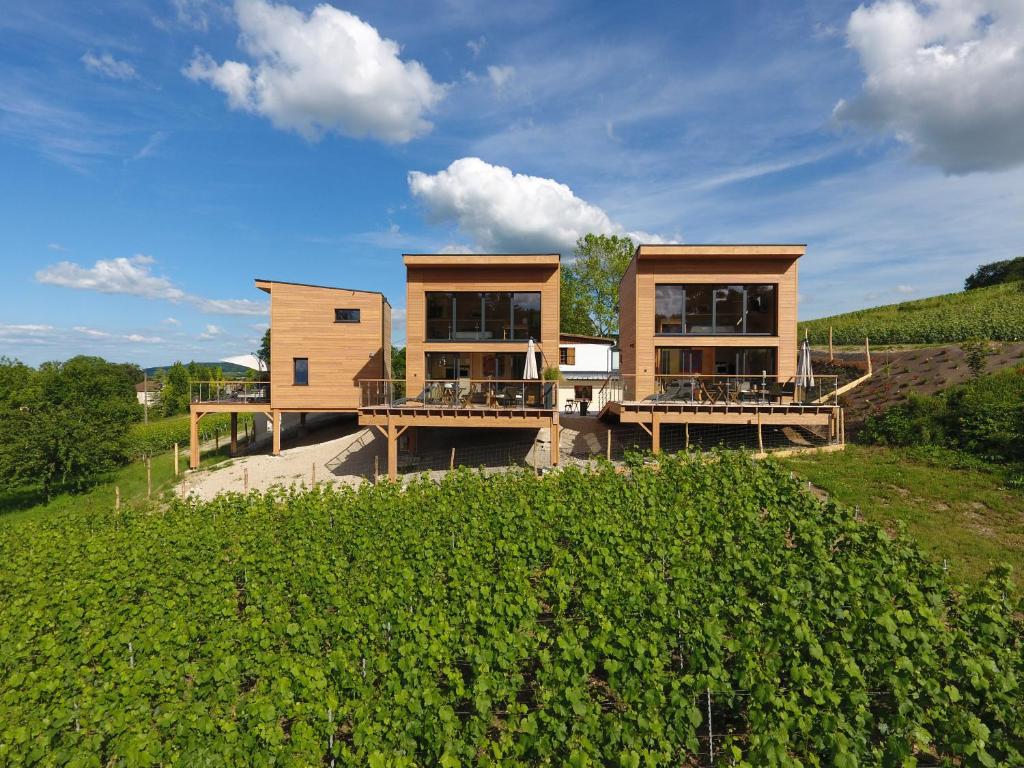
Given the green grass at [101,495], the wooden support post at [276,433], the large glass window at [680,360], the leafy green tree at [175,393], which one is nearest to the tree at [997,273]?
the large glass window at [680,360]

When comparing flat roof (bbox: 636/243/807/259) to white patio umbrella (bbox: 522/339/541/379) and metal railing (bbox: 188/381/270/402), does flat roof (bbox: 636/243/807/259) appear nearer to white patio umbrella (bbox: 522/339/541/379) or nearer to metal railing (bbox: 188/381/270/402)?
white patio umbrella (bbox: 522/339/541/379)

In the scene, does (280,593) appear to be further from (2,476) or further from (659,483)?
(2,476)

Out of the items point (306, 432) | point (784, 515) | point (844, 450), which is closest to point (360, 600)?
point (784, 515)

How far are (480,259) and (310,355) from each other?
862 cm

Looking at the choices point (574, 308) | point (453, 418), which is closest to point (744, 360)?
point (453, 418)

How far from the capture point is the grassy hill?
21767 mm

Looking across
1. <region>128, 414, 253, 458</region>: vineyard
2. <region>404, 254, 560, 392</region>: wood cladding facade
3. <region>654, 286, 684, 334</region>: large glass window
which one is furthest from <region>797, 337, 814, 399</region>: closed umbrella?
<region>128, 414, 253, 458</region>: vineyard

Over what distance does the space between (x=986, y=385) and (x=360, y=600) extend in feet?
58.8

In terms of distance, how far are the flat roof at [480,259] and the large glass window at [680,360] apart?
5400mm

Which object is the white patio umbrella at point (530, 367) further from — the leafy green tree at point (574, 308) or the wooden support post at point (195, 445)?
the leafy green tree at point (574, 308)

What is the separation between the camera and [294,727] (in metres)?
4.55

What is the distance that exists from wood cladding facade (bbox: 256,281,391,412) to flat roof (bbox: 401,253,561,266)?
4.53 meters

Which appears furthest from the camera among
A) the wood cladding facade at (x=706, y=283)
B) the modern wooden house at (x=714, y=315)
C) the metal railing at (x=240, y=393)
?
the metal railing at (x=240, y=393)

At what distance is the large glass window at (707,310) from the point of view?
17.6 meters
